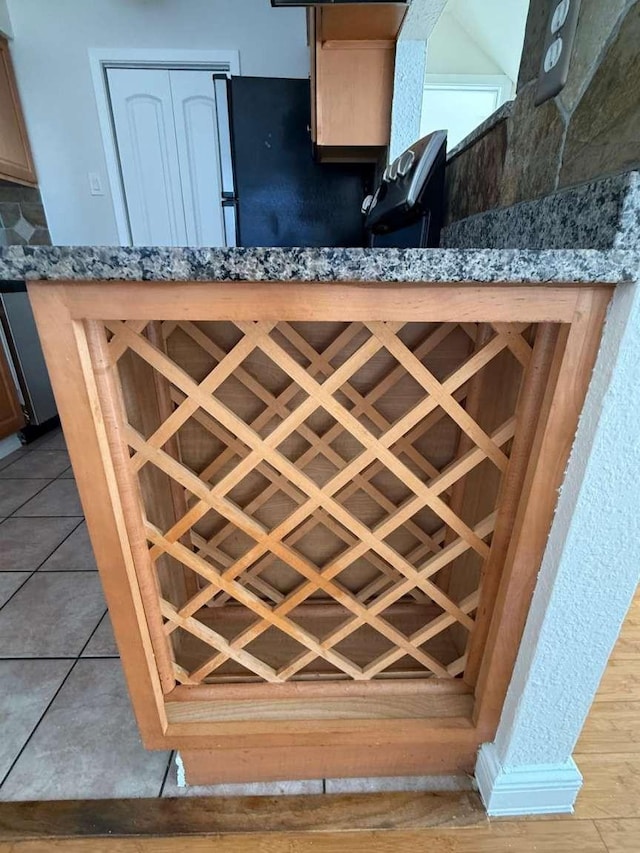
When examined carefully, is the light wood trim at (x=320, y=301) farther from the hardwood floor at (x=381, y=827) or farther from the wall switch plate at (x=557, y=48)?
the hardwood floor at (x=381, y=827)

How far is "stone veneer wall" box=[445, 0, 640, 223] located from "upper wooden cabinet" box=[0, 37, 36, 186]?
9.01 feet

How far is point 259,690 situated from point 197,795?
269 millimetres

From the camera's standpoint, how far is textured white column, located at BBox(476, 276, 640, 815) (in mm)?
520

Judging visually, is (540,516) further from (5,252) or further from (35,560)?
(35,560)

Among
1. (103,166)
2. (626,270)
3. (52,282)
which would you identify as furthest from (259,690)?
(103,166)

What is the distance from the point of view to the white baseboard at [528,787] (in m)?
0.79

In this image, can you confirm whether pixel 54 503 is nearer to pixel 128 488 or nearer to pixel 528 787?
pixel 128 488

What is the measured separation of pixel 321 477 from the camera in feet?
3.27

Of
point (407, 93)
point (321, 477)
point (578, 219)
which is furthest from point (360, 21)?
point (321, 477)

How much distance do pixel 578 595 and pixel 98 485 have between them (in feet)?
2.33

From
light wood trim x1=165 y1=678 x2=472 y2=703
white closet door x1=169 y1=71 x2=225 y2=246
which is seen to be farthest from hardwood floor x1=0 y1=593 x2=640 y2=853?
white closet door x1=169 y1=71 x2=225 y2=246

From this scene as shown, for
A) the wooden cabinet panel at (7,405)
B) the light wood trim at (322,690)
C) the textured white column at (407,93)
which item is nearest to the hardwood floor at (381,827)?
the light wood trim at (322,690)

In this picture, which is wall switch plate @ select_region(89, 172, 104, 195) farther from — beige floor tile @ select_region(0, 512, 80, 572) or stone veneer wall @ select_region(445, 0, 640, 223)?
stone veneer wall @ select_region(445, 0, 640, 223)

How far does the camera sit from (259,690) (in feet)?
2.69
